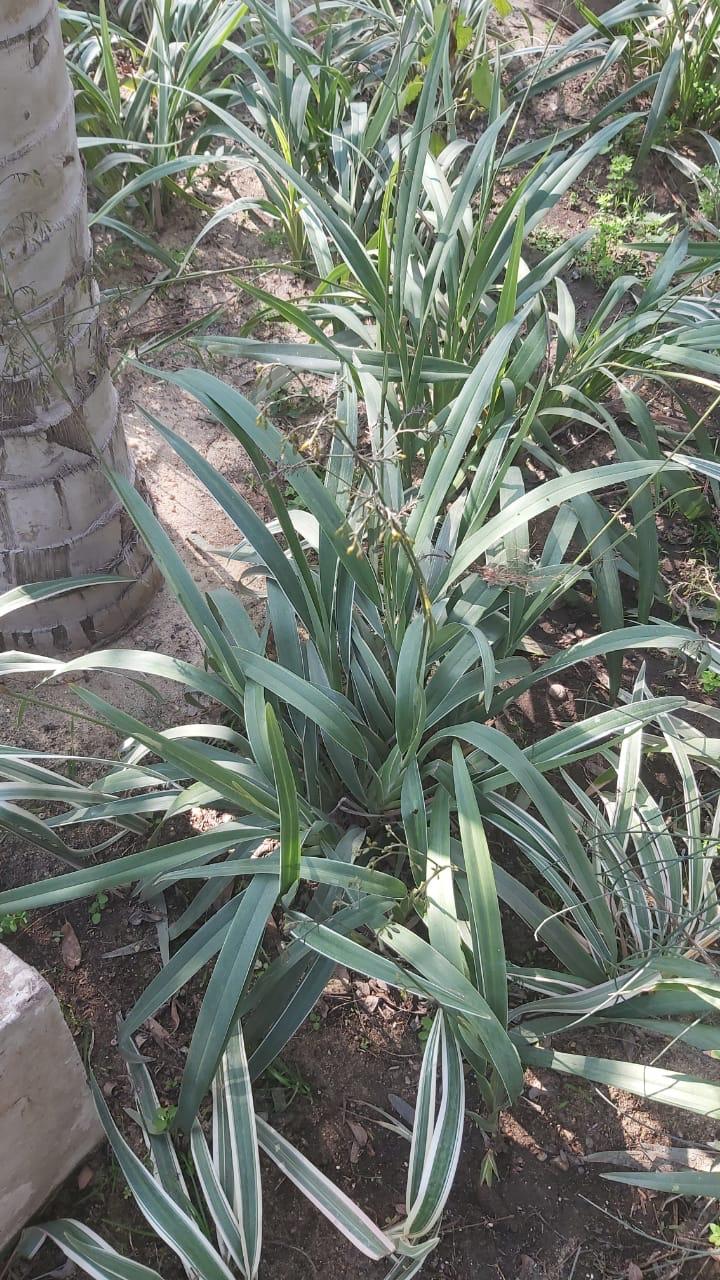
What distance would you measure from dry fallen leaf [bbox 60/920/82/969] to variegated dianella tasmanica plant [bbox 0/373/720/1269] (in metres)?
0.13

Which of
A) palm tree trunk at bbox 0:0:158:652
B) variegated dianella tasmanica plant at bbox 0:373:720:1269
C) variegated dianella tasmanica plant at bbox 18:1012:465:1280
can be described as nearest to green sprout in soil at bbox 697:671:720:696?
variegated dianella tasmanica plant at bbox 0:373:720:1269

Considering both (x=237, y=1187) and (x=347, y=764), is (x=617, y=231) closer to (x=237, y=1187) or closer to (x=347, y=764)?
(x=347, y=764)

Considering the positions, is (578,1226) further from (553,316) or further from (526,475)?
(553,316)

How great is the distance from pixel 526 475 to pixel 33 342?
123 centimetres

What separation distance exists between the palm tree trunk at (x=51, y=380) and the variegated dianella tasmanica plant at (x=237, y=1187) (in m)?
0.84

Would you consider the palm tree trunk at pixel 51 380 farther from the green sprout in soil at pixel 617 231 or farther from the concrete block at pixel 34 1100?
the green sprout in soil at pixel 617 231

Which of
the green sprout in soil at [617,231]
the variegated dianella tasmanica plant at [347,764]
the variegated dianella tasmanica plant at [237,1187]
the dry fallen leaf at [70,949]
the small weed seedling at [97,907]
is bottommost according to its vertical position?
the variegated dianella tasmanica plant at [237,1187]

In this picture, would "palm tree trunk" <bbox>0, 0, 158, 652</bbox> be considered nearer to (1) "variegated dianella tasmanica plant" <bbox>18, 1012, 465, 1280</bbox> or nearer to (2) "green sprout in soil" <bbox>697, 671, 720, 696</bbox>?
(1) "variegated dianella tasmanica plant" <bbox>18, 1012, 465, 1280</bbox>

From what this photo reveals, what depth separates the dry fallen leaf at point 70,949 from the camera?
144 cm

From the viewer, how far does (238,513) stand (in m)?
1.49

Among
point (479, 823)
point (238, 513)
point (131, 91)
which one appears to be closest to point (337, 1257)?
point (479, 823)

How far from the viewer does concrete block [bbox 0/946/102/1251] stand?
1.01m

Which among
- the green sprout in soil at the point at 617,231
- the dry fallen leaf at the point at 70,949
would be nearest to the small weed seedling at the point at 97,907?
the dry fallen leaf at the point at 70,949

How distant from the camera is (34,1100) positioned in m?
1.08
